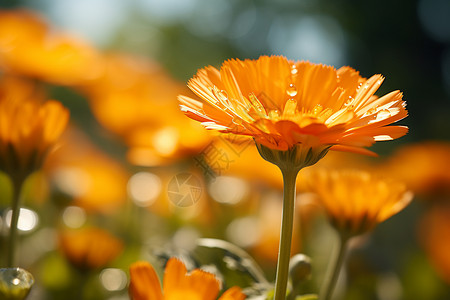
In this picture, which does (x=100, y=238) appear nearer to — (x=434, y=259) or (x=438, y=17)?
(x=434, y=259)

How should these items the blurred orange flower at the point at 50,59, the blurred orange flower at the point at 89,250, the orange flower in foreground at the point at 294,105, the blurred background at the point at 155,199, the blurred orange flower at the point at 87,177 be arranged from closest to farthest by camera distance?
the orange flower in foreground at the point at 294,105 < the blurred orange flower at the point at 89,250 < the blurred background at the point at 155,199 < the blurred orange flower at the point at 87,177 < the blurred orange flower at the point at 50,59

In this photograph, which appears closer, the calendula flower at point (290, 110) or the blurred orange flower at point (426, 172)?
the calendula flower at point (290, 110)

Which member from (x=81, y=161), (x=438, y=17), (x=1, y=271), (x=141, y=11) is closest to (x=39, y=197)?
(x=81, y=161)

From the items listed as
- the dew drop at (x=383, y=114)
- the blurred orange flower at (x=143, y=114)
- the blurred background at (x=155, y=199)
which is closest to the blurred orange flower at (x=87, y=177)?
the blurred background at (x=155, y=199)

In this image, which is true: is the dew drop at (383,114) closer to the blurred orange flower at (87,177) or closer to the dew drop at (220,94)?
the dew drop at (220,94)

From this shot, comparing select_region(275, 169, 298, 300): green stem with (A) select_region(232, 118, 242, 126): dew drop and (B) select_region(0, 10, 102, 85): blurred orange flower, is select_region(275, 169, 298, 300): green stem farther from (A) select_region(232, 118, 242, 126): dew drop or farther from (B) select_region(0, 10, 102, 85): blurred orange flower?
(B) select_region(0, 10, 102, 85): blurred orange flower

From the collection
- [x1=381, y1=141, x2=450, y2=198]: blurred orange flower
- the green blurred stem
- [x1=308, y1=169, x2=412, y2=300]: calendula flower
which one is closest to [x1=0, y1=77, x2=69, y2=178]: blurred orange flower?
the green blurred stem
